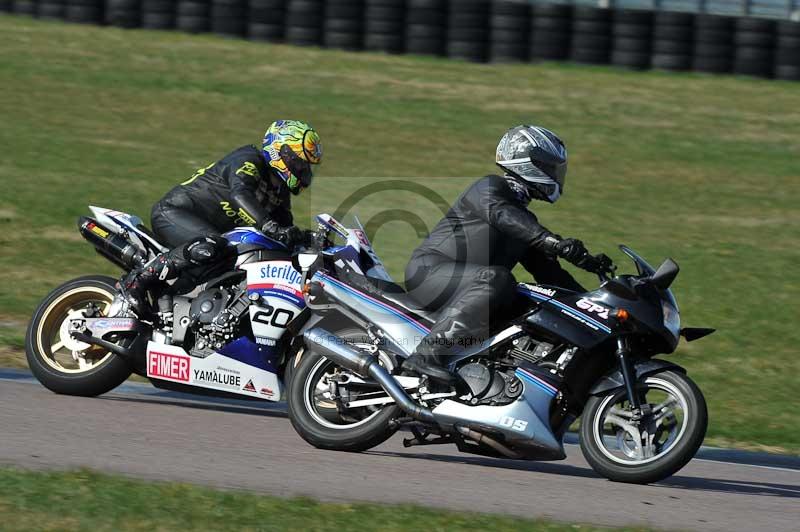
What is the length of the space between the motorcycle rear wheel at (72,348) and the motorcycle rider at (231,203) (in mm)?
271

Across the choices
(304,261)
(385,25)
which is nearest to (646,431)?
(304,261)

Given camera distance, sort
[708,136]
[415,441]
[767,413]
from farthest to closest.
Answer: [708,136], [767,413], [415,441]

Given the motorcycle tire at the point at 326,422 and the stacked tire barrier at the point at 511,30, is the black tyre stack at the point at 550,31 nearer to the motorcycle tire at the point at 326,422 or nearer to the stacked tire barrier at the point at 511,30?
the stacked tire barrier at the point at 511,30

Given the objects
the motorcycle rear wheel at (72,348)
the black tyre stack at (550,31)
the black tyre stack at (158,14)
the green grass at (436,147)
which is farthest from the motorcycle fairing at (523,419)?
the black tyre stack at (158,14)

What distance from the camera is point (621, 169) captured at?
631 inches

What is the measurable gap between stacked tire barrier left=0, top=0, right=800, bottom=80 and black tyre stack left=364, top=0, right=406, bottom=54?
2 centimetres

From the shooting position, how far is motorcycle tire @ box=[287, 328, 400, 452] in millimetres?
6895

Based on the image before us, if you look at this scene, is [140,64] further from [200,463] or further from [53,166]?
[200,463]

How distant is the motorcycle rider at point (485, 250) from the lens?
6.64 meters

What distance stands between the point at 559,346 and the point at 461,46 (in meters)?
12.9

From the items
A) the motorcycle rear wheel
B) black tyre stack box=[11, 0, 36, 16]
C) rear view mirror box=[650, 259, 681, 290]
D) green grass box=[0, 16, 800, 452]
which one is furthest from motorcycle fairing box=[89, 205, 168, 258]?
black tyre stack box=[11, 0, 36, 16]

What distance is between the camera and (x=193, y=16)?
767 inches

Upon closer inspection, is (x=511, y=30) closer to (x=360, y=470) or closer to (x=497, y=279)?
(x=497, y=279)

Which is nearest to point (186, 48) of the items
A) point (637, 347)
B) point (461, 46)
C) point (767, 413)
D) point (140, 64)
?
point (140, 64)
